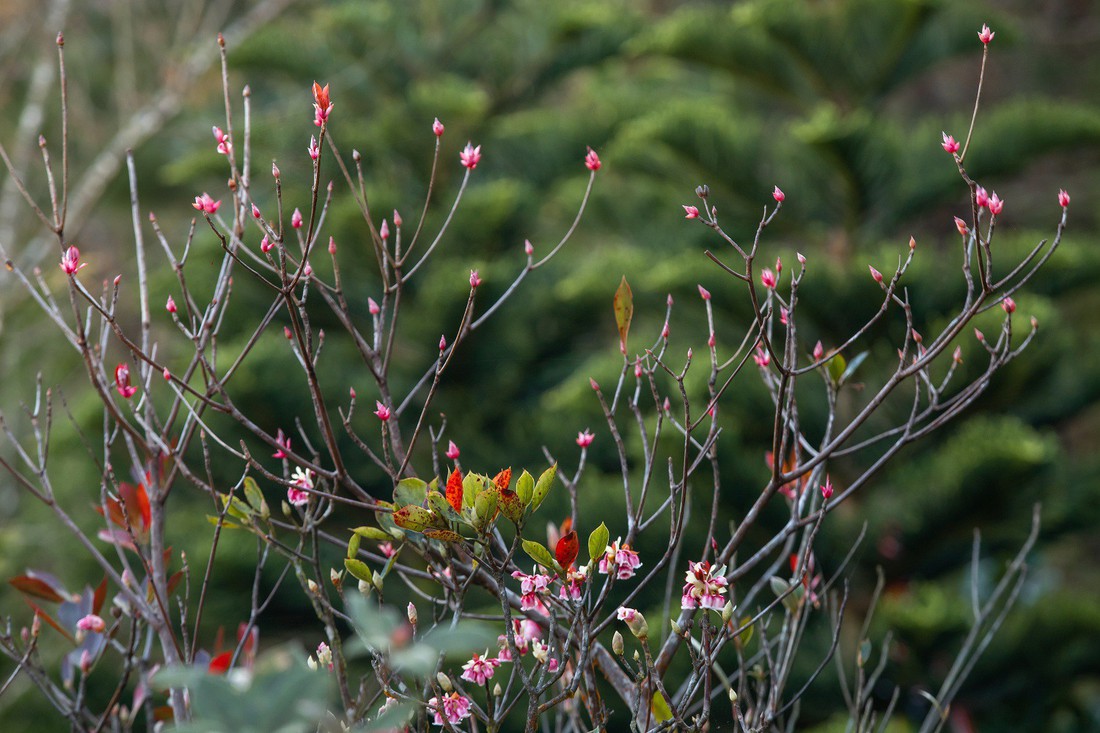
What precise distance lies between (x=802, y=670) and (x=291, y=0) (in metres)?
4.34

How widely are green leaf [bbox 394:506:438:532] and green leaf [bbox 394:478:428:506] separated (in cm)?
3

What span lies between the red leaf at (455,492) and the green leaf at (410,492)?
21 millimetres

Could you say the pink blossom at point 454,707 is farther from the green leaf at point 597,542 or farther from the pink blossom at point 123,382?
the pink blossom at point 123,382

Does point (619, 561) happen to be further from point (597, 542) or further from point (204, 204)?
point (204, 204)

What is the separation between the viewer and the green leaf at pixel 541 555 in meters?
0.95

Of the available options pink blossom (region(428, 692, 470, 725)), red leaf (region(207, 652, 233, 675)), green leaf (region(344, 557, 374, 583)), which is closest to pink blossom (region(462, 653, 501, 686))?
pink blossom (region(428, 692, 470, 725))

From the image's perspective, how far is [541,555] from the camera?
3.13 ft

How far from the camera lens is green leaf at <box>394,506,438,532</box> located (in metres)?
0.90

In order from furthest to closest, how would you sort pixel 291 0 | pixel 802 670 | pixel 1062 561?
pixel 1062 561
pixel 291 0
pixel 802 670

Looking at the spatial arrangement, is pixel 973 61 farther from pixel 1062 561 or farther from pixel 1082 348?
pixel 1062 561

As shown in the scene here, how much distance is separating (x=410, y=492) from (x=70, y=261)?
381mm

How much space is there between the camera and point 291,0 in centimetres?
567

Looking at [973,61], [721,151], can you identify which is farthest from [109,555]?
[973,61]

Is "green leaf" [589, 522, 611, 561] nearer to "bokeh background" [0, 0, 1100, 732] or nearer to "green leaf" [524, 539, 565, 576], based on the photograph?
"green leaf" [524, 539, 565, 576]
